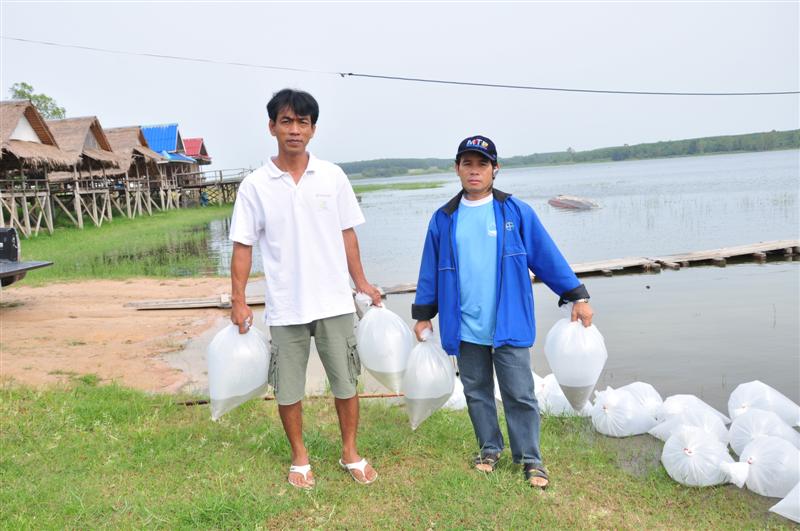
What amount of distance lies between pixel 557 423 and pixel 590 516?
1423 mm

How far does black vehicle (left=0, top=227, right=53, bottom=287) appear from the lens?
764 centimetres

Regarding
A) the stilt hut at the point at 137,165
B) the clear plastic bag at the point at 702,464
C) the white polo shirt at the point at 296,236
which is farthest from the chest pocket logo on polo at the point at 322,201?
the stilt hut at the point at 137,165

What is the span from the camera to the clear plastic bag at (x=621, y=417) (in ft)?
12.7

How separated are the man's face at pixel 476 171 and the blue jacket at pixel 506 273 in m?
0.08

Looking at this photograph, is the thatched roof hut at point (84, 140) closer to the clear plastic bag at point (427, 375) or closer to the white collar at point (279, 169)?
the white collar at point (279, 169)

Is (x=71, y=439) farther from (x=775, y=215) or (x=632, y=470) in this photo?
(x=775, y=215)

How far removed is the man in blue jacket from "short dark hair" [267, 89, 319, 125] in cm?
68

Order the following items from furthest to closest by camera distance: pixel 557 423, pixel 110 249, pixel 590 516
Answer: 1. pixel 110 249
2. pixel 557 423
3. pixel 590 516

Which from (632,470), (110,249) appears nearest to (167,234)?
(110,249)

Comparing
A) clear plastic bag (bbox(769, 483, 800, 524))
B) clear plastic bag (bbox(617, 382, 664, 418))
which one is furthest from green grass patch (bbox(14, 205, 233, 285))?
clear plastic bag (bbox(769, 483, 800, 524))

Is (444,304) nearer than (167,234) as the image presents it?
Yes

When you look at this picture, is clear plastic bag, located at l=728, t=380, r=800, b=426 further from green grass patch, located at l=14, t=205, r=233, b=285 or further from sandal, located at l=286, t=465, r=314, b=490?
green grass patch, located at l=14, t=205, r=233, b=285

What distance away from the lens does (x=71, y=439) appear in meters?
3.40

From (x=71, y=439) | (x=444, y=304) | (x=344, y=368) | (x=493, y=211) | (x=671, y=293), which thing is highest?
(x=493, y=211)
